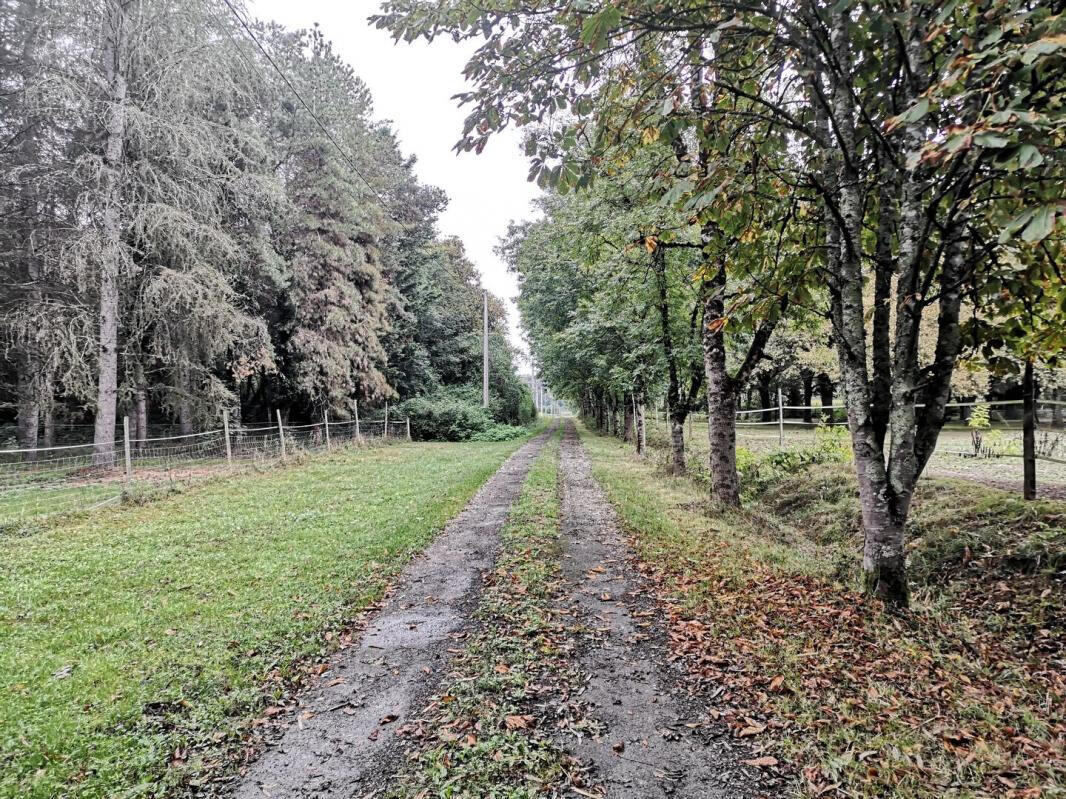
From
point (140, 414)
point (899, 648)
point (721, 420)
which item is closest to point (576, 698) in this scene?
point (899, 648)

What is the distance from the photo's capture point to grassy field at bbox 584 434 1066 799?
229 cm

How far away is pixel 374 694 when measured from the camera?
3084mm

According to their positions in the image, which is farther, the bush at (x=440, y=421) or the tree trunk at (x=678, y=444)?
the bush at (x=440, y=421)

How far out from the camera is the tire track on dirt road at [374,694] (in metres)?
2.40

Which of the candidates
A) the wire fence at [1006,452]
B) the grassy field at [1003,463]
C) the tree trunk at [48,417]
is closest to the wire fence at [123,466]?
the tree trunk at [48,417]

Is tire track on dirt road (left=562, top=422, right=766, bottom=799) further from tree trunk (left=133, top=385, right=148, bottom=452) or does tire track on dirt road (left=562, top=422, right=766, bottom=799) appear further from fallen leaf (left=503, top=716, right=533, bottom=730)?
tree trunk (left=133, top=385, right=148, bottom=452)

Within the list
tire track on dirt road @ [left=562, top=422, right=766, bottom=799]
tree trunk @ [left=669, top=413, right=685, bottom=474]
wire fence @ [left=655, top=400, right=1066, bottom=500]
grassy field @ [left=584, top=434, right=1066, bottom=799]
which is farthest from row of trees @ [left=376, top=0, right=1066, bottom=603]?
tree trunk @ [left=669, top=413, right=685, bottom=474]

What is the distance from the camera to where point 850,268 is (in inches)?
151

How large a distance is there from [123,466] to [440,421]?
13.4 m

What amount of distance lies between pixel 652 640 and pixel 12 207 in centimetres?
1827

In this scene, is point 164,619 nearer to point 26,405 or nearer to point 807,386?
point 26,405

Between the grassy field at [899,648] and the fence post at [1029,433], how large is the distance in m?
0.20

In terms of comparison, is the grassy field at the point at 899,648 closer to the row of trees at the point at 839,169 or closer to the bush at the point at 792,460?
the row of trees at the point at 839,169

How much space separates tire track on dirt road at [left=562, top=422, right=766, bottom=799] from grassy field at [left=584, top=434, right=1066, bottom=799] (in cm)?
19
